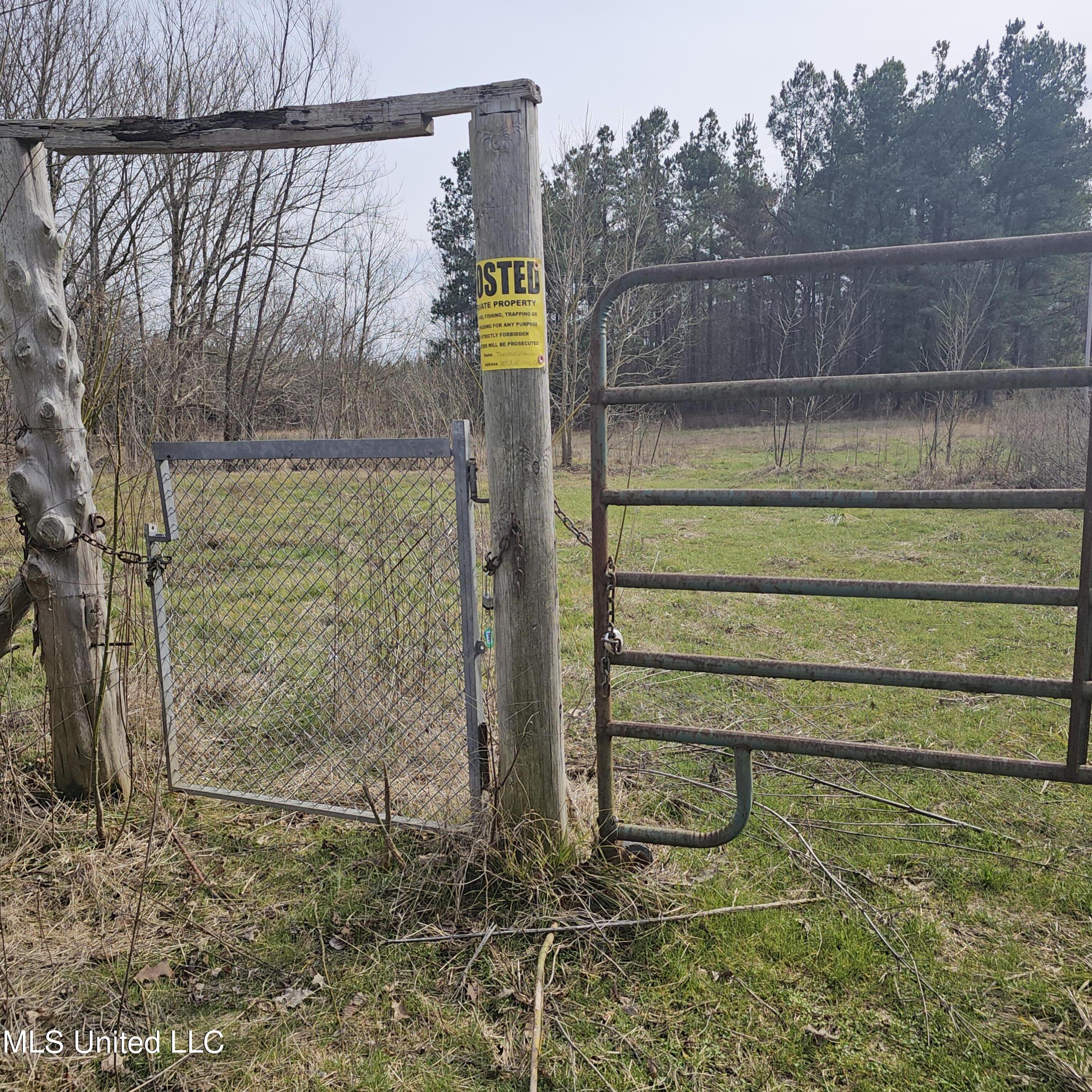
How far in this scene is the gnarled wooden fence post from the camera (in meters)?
3.15

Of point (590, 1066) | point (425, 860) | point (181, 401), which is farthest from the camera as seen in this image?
point (181, 401)

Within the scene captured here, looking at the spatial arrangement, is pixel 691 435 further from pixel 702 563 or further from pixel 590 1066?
pixel 590 1066

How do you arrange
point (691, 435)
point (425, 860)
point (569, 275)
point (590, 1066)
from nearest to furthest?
1. point (590, 1066)
2. point (425, 860)
3. point (569, 275)
4. point (691, 435)

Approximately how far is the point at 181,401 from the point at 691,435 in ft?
58.4

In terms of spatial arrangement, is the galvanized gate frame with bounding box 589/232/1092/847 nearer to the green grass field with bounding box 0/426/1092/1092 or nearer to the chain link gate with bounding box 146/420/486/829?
the green grass field with bounding box 0/426/1092/1092

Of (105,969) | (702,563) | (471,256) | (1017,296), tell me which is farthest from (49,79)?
(1017,296)

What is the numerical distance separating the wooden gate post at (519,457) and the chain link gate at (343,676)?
0.16 metres

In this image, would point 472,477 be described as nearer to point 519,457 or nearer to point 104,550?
point 519,457

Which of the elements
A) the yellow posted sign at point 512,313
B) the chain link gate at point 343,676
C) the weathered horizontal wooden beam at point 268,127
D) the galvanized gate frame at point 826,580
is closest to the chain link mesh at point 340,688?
the chain link gate at point 343,676

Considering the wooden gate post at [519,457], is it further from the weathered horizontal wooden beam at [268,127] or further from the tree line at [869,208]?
the tree line at [869,208]

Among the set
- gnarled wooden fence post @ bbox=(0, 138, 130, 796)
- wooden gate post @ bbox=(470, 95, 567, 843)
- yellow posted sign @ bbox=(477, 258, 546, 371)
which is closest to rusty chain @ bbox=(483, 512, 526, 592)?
wooden gate post @ bbox=(470, 95, 567, 843)

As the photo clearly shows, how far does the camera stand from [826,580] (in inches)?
89.5

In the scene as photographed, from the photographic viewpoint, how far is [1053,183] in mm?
32438

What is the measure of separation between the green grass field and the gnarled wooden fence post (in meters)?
0.32
